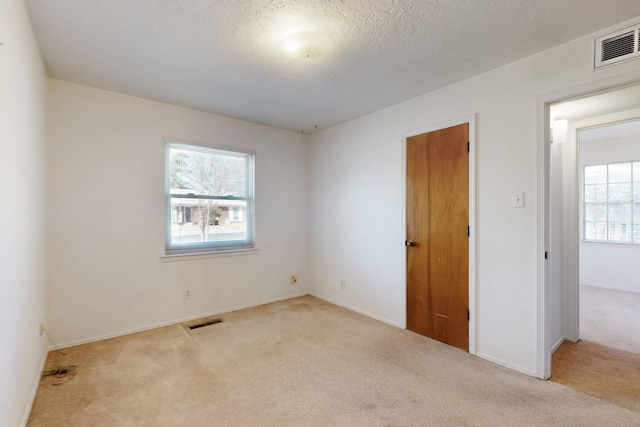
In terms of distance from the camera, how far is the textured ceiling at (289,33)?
1762mm

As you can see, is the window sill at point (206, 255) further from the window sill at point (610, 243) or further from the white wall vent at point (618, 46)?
the window sill at point (610, 243)

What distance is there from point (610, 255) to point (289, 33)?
6.37 metres

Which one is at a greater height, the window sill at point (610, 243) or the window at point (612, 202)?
the window at point (612, 202)

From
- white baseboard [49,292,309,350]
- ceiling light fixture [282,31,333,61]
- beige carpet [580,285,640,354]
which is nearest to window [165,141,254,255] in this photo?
white baseboard [49,292,309,350]

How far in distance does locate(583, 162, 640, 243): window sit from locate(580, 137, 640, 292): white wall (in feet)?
0.49

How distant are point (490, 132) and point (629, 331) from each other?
2.75m

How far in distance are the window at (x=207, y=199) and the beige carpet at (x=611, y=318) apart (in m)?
4.07

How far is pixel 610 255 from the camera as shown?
5062mm

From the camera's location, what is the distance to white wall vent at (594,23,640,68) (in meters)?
1.85

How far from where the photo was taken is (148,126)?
Answer: 3.19 m

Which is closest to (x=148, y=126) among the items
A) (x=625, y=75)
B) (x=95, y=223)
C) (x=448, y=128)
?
(x=95, y=223)

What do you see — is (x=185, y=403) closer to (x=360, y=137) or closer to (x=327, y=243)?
(x=327, y=243)

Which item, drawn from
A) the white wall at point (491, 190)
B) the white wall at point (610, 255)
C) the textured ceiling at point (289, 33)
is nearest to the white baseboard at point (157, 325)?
the white wall at point (491, 190)

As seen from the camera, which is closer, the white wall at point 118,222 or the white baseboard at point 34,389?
the white baseboard at point 34,389
